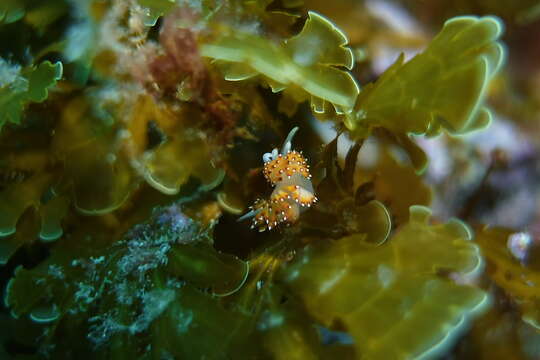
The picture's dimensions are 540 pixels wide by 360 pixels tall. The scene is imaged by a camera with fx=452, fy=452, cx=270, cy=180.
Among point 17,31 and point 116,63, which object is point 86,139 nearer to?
point 116,63

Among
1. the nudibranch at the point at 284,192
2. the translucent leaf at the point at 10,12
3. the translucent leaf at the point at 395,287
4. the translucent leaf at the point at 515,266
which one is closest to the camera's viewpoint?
the translucent leaf at the point at 395,287

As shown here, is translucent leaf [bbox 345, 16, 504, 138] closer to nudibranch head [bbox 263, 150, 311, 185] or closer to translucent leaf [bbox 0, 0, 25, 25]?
nudibranch head [bbox 263, 150, 311, 185]

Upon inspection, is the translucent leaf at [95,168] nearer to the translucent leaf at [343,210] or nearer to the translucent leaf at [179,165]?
the translucent leaf at [179,165]

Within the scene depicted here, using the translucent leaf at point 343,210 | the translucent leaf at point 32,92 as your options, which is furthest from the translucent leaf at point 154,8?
the translucent leaf at point 343,210

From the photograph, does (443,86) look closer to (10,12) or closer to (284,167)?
(284,167)

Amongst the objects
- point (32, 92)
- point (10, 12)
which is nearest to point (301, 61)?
point (32, 92)

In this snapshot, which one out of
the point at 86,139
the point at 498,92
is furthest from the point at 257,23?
the point at 498,92
